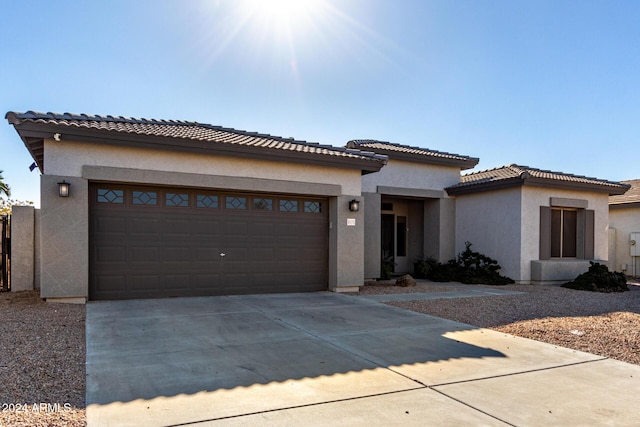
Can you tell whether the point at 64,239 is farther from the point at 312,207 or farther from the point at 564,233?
the point at 564,233

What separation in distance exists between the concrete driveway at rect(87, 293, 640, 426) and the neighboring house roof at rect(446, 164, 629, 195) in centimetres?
833

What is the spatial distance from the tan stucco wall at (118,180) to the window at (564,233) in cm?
827

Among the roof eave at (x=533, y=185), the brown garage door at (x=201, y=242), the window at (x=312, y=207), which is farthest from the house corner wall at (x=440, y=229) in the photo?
the window at (x=312, y=207)

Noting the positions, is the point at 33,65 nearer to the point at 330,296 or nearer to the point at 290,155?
the point at 290,155

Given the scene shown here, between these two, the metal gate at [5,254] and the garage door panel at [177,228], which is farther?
the metal gate at [5,254]

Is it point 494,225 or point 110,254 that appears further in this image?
point 494,225

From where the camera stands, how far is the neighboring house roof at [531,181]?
47.5 ft

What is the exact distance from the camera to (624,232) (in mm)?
19281

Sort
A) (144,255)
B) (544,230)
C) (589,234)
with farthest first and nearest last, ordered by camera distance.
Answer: (589,234) < (544,230) < (144,255)

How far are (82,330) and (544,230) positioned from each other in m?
14.0

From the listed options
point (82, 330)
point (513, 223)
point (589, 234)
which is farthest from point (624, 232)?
point (82, 330)

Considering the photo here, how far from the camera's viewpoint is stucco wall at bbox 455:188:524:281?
48.4 feet

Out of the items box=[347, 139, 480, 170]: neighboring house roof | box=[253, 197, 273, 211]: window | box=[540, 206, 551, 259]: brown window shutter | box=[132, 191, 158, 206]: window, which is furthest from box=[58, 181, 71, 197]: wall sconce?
box=[540, 206, 551, 259]: brown window shutter

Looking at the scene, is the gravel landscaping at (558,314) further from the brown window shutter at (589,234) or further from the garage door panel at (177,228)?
the garage door panel at (177,228)
